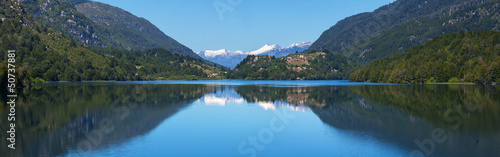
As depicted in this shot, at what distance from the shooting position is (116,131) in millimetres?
29359

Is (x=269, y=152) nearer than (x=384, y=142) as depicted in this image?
Yes

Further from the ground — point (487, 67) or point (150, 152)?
point (487, 67)

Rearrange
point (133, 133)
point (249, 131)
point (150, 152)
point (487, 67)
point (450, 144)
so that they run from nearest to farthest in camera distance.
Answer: point (150, 152) → point (450, 144) → point (133, 133) → point (249, 131) → point (487, 67)

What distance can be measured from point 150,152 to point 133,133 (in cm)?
743

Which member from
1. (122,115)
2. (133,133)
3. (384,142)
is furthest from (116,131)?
(384,142)

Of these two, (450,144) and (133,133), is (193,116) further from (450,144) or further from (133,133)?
(450,144)

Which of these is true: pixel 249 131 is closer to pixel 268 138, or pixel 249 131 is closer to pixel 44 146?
pixel 268 138

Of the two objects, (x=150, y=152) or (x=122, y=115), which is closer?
(x=150, y=152)

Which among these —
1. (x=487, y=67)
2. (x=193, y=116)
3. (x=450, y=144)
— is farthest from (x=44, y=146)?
(x=487, y=67)

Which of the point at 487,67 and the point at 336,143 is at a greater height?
the point at 487,67

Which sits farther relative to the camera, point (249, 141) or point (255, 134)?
point (255, 134)

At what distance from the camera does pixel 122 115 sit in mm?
39938

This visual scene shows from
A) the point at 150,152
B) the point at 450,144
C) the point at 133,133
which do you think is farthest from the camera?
the point at 133,133

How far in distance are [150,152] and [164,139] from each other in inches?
175
